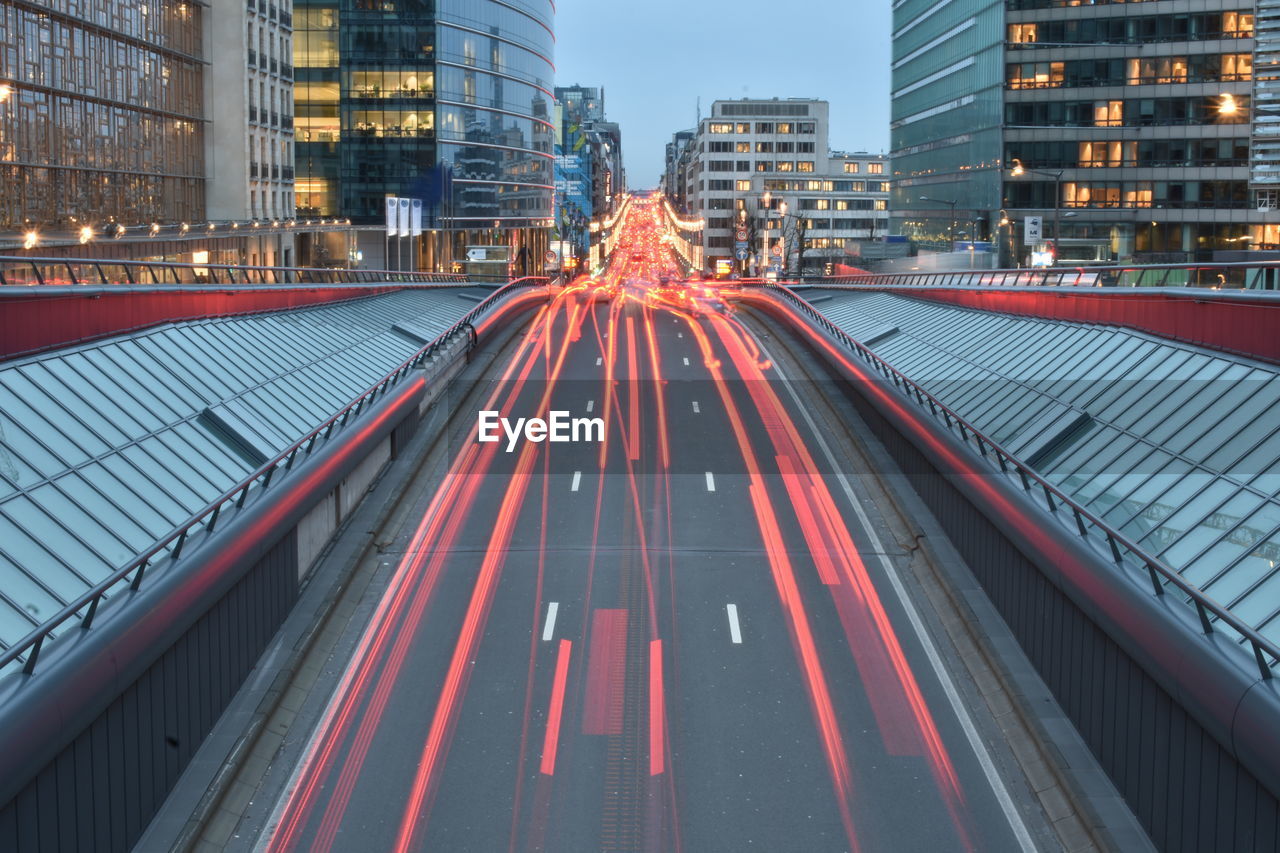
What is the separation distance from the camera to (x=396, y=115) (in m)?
110

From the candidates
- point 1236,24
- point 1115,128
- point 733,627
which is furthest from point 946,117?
point 733,627

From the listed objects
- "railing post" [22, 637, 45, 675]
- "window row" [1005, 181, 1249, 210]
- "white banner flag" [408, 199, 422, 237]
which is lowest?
"railing post" [22, 637, 45, 675]

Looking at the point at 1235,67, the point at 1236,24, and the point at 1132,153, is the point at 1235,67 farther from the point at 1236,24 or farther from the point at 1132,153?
the point at 1132,153

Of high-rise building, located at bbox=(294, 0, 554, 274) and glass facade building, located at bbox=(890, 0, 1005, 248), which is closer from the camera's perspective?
glass facade building, located at bbox=(890, 0, 1005, 248)

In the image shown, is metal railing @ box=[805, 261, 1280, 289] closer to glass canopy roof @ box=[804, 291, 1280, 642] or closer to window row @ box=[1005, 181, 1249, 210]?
glass canopy roof @ box=[804, 291, 1280, 642]

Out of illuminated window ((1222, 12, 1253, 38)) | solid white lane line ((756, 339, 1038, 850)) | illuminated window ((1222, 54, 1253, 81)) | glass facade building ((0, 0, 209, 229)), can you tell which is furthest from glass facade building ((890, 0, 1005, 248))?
solid white lane line ((756, 339, 1038, 850))

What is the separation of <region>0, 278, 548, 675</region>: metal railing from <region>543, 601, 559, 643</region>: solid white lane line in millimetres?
4916

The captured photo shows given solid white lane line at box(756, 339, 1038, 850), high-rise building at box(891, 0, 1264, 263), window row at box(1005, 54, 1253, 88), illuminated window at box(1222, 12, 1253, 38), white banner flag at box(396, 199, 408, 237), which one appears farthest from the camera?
white banner flag at box(396, 199, 408, 237)

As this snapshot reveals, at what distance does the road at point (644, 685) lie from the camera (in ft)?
50.1

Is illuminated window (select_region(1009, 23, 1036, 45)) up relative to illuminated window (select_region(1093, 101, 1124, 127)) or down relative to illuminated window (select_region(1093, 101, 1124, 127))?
up

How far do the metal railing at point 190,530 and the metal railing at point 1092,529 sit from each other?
35.4ft

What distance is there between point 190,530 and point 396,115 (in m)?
97.6

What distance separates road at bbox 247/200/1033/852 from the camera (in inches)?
601

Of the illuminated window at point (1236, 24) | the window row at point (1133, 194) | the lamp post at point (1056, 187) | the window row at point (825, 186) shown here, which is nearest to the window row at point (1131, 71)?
the illuminated window at point (1236, 24)
